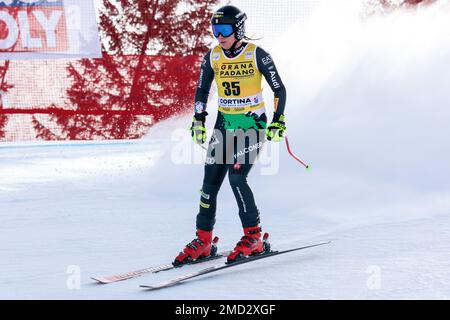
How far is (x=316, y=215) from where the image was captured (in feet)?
22.4

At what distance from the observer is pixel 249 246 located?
4.92 m

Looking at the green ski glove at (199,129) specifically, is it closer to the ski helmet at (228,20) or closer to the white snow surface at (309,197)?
the ski helmet at (228,20)

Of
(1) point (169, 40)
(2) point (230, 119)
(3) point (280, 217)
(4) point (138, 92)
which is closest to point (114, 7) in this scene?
(1) point (169, 40)

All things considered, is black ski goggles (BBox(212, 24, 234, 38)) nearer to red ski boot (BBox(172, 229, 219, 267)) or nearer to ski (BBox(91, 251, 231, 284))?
red ski boot (BBox(172, 229, 219, 267))

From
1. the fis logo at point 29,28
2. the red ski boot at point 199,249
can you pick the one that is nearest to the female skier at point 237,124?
the red ski boot at point 199,249

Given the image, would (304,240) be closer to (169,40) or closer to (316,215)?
(316,215)

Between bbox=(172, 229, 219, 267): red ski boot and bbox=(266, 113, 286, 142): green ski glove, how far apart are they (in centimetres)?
84

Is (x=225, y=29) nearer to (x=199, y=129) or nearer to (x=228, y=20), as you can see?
(x=228, y=20)

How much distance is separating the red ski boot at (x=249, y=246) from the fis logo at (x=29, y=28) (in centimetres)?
1122

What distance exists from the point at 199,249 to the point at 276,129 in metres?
1.00

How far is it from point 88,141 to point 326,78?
21.8 feet

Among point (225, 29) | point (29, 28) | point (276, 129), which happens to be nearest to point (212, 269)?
point (276, 129)

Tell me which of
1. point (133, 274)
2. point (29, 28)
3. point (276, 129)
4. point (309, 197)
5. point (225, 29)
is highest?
point (29, 28)

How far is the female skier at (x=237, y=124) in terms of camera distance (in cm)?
490
